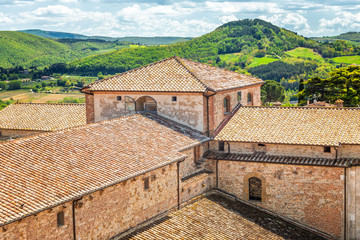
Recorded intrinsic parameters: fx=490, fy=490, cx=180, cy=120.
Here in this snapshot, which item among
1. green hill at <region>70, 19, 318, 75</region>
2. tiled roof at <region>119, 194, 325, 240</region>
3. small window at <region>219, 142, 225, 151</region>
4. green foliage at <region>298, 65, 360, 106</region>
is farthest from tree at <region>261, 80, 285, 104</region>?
tiled roof at <region>119, 194, 325, 240</region>

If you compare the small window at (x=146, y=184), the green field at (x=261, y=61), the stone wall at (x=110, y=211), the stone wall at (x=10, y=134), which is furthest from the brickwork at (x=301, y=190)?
the green field at (x=261, y=61)

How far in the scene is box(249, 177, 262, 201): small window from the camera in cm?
2325

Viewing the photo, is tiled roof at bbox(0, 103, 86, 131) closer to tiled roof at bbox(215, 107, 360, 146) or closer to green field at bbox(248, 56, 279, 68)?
tiled roof at bbox(215, 107, 360, 146)

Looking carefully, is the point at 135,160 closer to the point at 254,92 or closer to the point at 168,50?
the point at 254,92

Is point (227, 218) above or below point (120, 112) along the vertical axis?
below

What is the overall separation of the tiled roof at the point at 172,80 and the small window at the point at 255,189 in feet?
15.9

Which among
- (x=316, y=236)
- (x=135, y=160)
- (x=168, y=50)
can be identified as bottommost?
(x=316, y=236)

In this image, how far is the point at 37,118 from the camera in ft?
109

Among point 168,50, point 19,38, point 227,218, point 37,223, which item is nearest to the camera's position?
point 37,223

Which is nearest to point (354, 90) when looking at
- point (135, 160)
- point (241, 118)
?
point (241, 118)

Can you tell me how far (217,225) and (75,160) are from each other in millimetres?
6655

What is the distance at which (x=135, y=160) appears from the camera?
1867 cm

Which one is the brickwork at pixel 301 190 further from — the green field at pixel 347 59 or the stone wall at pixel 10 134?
the green field at pixel 347 59

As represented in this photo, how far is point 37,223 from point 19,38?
145662 millimetres
